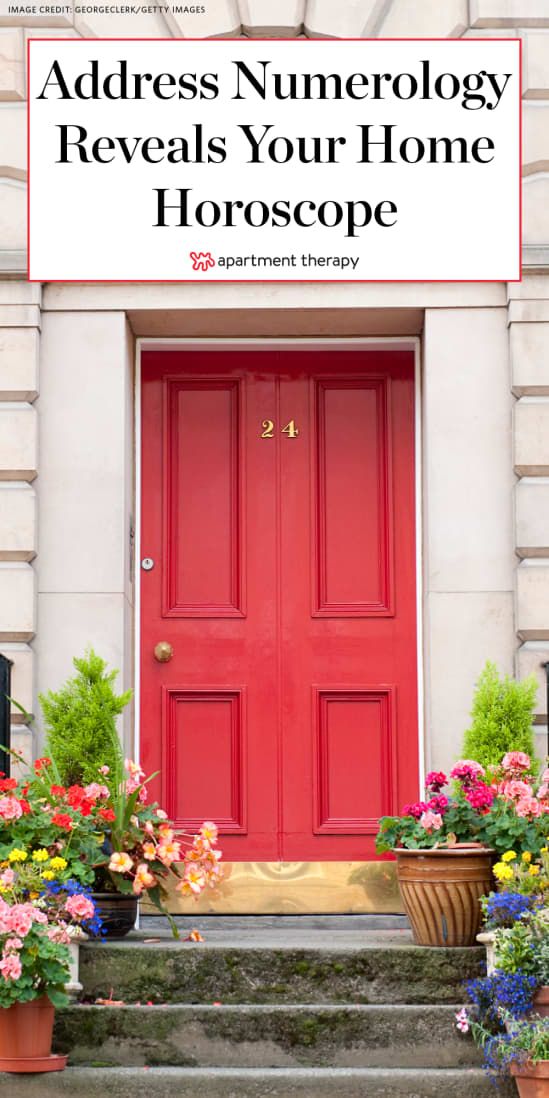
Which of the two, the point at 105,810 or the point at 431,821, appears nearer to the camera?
the point at 431,821

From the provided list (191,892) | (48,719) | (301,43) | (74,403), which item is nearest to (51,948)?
(191,892)

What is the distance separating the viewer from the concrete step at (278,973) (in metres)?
5.79

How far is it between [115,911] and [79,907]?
67cm

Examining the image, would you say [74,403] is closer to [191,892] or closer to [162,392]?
[162,392]

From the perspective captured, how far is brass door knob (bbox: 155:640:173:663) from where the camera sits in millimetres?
7477

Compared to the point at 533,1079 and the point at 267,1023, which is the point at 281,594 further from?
the point at 533,1079

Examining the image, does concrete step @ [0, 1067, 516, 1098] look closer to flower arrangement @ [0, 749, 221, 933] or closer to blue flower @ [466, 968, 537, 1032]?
blue flower @ [466, 968, 537, 1032]

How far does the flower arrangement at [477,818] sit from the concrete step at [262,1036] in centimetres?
68

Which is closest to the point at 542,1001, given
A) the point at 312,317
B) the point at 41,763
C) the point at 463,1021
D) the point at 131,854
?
the point at 463,1021

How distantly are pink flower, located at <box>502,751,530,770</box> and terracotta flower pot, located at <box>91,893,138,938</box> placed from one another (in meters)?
1.52

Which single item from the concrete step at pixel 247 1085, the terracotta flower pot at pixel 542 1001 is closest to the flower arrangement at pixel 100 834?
the concrete step at pixel 247 1085

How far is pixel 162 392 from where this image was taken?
25.3ft

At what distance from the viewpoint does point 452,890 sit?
5.91 metres

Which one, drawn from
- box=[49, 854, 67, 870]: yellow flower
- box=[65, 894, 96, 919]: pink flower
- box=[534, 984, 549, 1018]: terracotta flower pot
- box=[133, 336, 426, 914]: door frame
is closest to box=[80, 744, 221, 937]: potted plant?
box=[49, 854, 67, 870]: yellow flower
